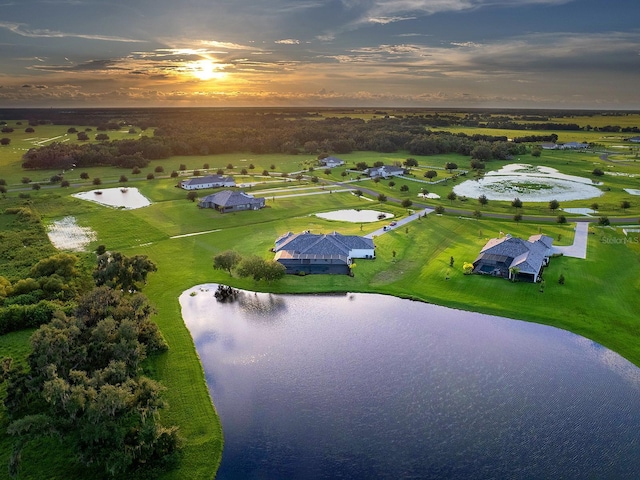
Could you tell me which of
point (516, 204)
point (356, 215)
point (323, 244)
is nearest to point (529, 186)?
point (516, 204)

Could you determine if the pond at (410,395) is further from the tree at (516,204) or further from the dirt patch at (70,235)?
the tree at (516,204)

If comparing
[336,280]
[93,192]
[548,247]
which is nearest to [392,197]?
[548,247]

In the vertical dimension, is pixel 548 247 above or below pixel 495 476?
above

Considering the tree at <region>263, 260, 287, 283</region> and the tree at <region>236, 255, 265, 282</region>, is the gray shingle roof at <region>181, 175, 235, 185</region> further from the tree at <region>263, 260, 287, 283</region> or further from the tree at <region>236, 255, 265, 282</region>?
the tree at <region>263, 260, 287, 283</region>

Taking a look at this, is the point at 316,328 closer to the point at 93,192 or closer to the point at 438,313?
the point at 438,313

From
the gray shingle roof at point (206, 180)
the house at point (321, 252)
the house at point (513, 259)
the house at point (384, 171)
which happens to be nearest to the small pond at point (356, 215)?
the house at point (321, 252)

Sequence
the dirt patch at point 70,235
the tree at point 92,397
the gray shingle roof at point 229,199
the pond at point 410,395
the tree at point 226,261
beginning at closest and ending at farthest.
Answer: the tree at point 92,397, the pond at point 410,395, the tree at point 226,261, the dirt patch at point 70,235, the gray shingle roof at point 229,199

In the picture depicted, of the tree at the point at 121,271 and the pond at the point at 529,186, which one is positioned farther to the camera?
the pond at the point at 529,186

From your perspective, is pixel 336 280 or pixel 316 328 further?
pixel 336 280
